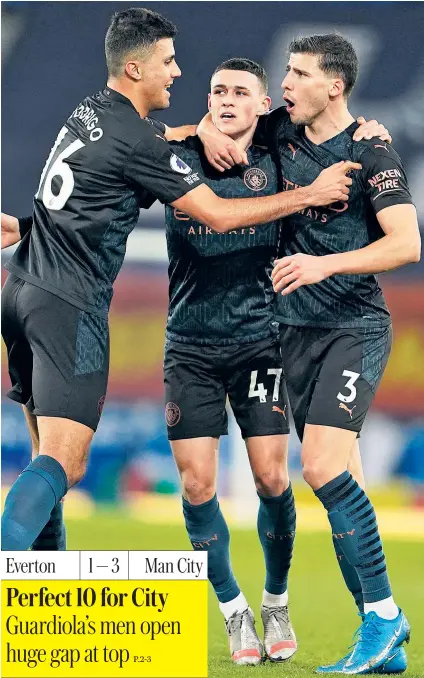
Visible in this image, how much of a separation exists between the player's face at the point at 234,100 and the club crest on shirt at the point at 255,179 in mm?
160

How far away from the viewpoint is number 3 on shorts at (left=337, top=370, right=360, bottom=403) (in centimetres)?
376

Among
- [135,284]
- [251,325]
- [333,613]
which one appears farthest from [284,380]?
[135,284]

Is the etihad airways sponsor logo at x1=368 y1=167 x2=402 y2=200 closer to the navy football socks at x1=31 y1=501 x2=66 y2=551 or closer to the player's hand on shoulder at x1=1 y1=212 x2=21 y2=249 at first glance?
the player's hand on shoulder at x1=1 y1=212 x2=21 y2=249

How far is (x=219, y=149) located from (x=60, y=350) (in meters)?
1.01

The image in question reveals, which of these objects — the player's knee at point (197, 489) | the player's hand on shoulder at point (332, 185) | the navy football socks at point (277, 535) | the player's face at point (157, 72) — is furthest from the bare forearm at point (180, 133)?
the navy football socks at point (277, 535)

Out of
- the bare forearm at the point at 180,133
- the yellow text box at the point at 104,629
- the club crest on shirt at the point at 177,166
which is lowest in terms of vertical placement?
the yellow text box at the point at 104,629

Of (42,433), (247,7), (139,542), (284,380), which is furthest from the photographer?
(247,7)

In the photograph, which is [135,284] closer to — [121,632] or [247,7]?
[247,7]

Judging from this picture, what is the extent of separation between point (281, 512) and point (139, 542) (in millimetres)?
2921

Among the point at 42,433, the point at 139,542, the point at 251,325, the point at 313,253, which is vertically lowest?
the point at 139,542

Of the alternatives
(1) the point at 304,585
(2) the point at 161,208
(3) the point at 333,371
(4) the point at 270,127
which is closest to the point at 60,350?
(3) the point at 333,371

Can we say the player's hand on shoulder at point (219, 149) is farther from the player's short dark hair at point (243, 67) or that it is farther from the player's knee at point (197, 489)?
the player's knee at point (197, 489)

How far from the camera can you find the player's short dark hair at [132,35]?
148 inches

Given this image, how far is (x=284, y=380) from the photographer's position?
4.16 meters
